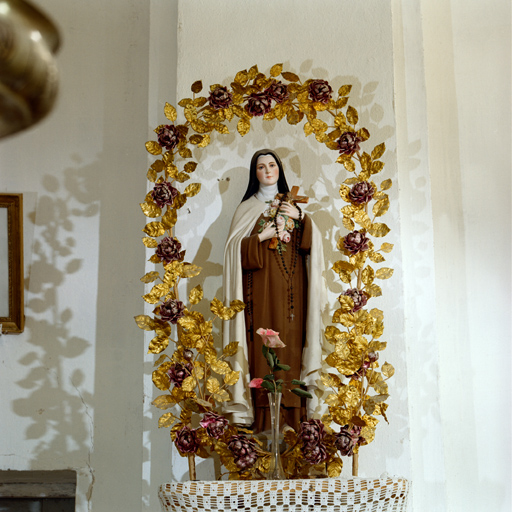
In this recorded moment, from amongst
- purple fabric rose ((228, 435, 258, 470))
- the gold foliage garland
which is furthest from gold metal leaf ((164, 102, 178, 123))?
purple fabric rose ((228, 435, 258, 470))

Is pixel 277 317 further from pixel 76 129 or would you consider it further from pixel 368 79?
pixel 76 129

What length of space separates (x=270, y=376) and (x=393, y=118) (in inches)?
49.7

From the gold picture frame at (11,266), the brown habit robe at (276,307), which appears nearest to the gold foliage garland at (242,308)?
the brown habit robe at (276,307)

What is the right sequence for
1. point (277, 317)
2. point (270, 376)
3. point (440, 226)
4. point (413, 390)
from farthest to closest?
point (440, 226) < point (413, 390) < point (277, 317) < point (270, 376)

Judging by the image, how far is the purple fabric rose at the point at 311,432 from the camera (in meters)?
2.28

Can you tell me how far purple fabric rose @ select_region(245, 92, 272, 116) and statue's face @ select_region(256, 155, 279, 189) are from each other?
0.17 meters

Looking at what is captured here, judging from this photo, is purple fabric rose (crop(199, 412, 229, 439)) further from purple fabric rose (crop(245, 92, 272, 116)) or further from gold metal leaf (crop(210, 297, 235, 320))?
purple fabric rose (crop(245, 92, 272, 116))

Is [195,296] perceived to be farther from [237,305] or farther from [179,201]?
[179,201]

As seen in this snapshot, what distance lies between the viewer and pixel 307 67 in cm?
300

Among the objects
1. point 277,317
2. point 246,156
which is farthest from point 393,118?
point 277,317

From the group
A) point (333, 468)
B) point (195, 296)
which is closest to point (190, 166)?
point (195, 296)

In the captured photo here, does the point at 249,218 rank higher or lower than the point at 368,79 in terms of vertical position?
lower

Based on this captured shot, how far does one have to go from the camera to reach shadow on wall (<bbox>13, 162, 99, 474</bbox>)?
2.94 metres

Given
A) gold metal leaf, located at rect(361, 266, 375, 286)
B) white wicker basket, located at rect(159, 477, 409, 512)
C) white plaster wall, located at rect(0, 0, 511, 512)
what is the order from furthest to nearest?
white plaster wall, located at rect(0, 0, 511, 512), gold metal leaf, located at rect(361, 266, 375, 286), white wicker basket, located at rect(159, 477, 409, 512)
